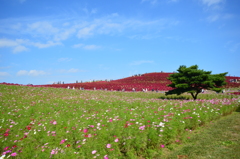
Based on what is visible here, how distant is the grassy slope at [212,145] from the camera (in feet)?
20.7

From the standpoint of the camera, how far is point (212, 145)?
23.6 ft

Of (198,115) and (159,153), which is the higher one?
(198,115)

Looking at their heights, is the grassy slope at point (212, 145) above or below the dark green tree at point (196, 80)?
below

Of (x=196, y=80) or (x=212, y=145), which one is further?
(x=196, y=80)

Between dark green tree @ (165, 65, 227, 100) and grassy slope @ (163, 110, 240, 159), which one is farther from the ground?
dark green tree @ (165, 65, 227, 100)

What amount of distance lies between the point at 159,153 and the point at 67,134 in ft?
16.2

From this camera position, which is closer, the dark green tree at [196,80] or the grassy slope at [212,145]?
the grassy slope at [212,145]

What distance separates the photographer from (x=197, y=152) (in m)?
6.61

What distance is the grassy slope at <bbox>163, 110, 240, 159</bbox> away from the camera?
630cm

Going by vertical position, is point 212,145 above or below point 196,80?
below

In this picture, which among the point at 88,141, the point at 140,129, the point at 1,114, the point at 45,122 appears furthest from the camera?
the point at 1,114

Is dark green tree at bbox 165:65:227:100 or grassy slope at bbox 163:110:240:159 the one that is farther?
dark green tree at bbox 165:65:227:100

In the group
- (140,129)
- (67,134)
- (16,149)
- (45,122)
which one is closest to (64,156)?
(67,134)

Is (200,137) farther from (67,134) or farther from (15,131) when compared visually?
(15,131)
